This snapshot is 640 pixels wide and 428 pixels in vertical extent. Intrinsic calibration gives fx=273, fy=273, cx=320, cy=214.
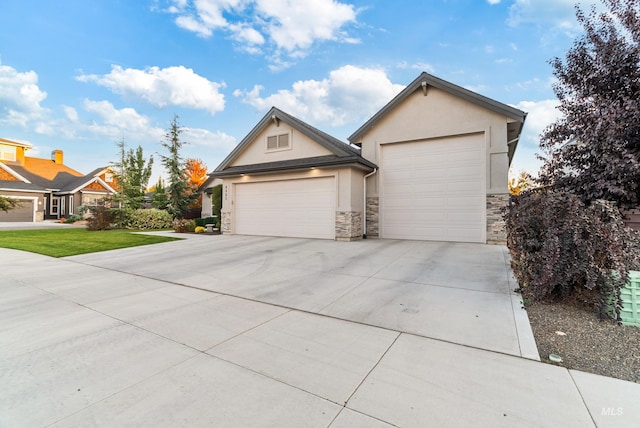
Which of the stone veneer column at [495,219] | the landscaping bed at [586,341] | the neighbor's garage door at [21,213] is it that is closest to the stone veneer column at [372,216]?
the stone veneer column at [495,219]

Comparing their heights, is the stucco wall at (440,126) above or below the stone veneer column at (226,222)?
above

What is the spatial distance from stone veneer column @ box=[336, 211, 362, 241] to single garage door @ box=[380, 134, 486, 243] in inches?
55.5

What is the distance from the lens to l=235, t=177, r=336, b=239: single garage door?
11602 mm

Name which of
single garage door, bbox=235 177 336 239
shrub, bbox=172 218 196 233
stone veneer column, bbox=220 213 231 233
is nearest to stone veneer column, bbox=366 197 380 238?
single garage door, bbox=235 177 336 239

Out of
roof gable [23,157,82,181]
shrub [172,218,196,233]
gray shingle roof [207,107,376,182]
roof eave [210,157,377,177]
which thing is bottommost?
shrub [172,218,196,233]

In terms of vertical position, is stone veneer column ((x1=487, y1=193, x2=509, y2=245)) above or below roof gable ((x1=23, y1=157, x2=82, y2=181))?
below

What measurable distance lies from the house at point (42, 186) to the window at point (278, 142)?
1832cm

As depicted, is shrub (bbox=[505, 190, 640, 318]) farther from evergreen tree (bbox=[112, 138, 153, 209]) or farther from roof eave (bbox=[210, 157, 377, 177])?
evergreen tree (bbox=[112, 138, 153, 209])

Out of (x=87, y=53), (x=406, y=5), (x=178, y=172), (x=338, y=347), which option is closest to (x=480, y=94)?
(x=406, y=5)

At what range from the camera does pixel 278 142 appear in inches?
527

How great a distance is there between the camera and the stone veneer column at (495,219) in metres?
9.73

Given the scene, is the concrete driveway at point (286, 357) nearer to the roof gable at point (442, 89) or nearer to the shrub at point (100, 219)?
the roof gable at point (442, 89)

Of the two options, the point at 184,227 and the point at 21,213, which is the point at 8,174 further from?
the point at 184,227

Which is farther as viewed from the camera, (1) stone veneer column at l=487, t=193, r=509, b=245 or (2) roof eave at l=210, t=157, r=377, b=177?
(2) roof eave at l=210, t=157, r=377, b=177
